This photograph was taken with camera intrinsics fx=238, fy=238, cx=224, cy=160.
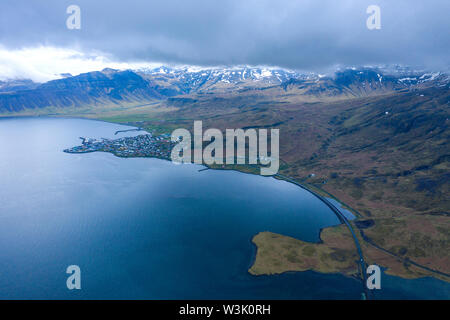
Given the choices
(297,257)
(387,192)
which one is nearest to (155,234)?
(297,257)

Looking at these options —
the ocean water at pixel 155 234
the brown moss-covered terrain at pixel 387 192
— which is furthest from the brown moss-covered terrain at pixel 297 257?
the ocean water at pixel 155 234

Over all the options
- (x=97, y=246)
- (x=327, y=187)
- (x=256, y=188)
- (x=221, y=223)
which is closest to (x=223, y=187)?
(x=256, y=188)

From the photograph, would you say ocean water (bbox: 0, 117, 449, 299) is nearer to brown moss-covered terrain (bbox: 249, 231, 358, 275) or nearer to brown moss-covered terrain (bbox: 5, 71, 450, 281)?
brown moss-covered terrain (bbox: 249, 231, 358, 275)

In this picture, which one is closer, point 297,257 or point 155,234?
point 297,257

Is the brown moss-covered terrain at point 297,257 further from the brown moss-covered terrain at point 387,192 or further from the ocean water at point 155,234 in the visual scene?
the ocean water at point 155,234

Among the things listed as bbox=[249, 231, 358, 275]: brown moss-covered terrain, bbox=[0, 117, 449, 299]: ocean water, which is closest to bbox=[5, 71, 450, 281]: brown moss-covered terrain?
bbox=[249, 231, 358, 275]: brown moss-covered terrain

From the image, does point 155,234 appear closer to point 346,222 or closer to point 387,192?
point 346,222
